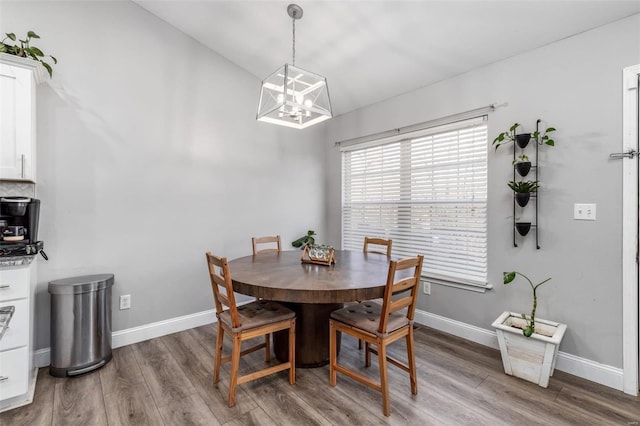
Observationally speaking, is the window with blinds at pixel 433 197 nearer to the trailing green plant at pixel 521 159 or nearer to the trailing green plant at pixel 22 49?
the trailing green plant at pixel 521 159

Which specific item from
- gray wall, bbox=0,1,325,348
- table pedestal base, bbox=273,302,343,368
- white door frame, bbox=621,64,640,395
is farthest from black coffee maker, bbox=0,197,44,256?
white door frame, bbox=621,64,640,395

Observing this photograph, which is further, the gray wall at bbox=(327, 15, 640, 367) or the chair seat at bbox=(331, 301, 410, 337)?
the gray wall at bbox=(327, 15, 640, 367)

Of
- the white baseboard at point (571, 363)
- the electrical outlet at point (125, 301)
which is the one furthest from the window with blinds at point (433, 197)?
the electrical outlet at point (125, 301)

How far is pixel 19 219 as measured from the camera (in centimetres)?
214

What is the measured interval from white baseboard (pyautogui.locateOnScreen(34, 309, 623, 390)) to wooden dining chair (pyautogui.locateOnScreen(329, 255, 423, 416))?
108cm

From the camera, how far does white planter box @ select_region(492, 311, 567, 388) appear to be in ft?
6.97

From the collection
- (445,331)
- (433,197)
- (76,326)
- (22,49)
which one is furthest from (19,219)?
(445,331)

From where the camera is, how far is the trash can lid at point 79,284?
2289mm

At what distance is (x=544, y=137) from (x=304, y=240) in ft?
8.94

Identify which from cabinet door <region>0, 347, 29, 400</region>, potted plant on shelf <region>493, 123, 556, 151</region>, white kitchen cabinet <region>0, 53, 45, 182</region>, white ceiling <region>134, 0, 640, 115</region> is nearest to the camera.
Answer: cabinet door <region>0, 347, 29, 400</region>

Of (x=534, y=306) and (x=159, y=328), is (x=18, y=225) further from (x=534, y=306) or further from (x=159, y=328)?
(x=534, y=306)

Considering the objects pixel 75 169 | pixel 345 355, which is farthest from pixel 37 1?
pixel 345 355

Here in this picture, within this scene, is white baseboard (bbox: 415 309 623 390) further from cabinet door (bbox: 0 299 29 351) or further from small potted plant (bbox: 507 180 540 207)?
cabinet door (bbox: 0 299 29 351)

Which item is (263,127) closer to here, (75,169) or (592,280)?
(75,169)
